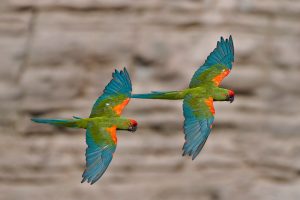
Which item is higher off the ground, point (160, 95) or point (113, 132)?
point (160, 95)

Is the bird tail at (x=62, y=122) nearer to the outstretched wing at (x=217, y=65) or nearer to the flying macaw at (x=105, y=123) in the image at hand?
the flying macaw at (x=105, y=123)

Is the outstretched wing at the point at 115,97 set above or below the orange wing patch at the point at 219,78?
below

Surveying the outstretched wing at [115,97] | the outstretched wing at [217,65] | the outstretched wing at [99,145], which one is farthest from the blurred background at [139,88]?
the outstretched wing at [99,145]

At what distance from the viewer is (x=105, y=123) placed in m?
2.85

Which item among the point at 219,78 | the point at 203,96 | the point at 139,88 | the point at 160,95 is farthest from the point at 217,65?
the point at 139,88

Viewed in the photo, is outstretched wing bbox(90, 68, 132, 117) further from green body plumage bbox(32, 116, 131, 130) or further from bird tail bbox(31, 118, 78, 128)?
bird tail bbox(31, 118, 78, 128)

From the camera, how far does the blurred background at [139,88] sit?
26.4 ft

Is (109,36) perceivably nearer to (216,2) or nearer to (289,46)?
(216,2)

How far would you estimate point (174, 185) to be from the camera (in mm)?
8117

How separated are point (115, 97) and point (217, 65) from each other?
0.37m

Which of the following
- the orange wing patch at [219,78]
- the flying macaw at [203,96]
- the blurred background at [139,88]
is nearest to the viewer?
the flying macaw at [203,96]

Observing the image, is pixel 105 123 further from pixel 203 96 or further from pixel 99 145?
pixel 203 96

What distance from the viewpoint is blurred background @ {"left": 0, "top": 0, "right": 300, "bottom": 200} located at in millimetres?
8039

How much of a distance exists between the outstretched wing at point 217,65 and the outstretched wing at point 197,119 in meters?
0.09
